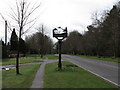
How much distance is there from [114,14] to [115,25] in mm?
2799

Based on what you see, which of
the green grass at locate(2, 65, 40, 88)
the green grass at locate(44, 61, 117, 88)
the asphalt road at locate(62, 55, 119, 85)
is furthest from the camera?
the asphalt road at locate(62, 55, 119, 85)

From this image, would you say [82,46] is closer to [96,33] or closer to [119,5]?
[96,33]

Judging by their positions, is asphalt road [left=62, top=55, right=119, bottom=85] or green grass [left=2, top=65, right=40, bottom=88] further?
asphalt road [left=62, top=55, right=119, bottom=85]

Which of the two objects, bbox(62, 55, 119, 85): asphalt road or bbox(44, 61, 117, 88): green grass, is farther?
bbox(62, 55, 119, 85): asphalt road

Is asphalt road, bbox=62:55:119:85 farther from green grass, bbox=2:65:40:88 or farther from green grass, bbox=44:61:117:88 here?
green grass, bbox=2:65:40:88

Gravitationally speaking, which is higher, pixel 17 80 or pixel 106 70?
pixel 17 80

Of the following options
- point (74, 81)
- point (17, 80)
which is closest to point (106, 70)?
point (74, 81)

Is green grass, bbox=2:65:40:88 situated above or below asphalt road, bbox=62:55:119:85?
above

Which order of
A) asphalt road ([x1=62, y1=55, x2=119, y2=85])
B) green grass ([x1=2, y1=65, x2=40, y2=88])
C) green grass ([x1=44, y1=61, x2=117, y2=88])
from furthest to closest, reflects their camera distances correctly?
asphalt road ([x1=62, y1=55, x2=119, y2=85])
green grass ([x1=2, y1=65, x2=40, y2=88])
green grass ([x1=44, y1=61, x2=117, y2=88])

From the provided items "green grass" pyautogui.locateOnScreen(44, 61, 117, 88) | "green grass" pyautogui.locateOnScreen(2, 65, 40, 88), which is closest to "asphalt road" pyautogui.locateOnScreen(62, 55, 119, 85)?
"green grass" pyautogui.locateOnScreen(44, 61, 117, 88)

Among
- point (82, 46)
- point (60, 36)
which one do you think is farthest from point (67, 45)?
point (60, 36)

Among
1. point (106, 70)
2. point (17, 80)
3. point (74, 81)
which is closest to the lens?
point (74, 81)

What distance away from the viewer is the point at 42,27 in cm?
5456

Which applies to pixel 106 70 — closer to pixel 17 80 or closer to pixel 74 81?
pixel 74 81
